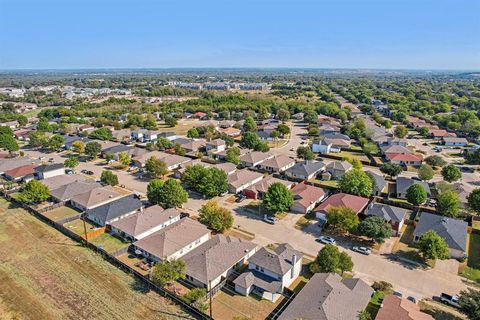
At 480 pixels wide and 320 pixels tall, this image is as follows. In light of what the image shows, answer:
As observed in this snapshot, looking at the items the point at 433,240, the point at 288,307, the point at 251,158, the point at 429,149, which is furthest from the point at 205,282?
the point at 429,149

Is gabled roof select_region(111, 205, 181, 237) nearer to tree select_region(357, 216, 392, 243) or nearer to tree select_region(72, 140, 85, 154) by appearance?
tree select_region(357, 216, 392, 243)

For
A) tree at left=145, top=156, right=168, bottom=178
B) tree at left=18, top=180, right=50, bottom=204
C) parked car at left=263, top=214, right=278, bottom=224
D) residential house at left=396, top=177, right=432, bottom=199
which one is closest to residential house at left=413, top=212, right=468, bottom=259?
residential house at left=396, top=177, right=432, bottom=199

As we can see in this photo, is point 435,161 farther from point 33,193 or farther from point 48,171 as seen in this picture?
point 48,171

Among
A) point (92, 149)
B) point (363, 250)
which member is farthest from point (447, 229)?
point (92, 149)

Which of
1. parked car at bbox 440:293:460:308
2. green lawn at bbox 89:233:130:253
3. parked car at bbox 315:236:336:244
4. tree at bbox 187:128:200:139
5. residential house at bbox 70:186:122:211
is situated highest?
tree at bbox 187:128:200:139

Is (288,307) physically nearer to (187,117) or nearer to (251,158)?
(251,158)
